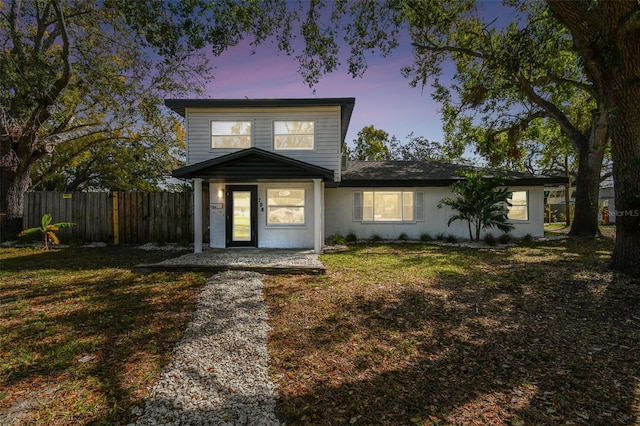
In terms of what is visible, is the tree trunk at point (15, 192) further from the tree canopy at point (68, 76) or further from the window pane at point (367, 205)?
the window pane at point (367, 205)

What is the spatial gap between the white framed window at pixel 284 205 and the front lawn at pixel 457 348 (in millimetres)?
4330

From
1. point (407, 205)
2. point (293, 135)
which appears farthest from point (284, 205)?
point (407, 205)

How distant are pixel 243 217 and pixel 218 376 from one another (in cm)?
807

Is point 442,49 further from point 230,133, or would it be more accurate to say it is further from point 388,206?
point 230,133

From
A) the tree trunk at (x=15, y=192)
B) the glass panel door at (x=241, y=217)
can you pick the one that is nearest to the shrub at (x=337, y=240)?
the glass panel door at (x=241, y=217)

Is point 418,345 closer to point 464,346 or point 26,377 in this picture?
point 464,346

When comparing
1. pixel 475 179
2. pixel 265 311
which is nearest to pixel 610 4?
pixel 475 179

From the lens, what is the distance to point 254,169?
938 centimetres

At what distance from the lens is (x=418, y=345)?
377cm

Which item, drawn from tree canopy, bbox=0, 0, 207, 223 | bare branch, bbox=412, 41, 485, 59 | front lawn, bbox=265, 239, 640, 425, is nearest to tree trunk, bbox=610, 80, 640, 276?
front lawn, bbox=265, 239, 640, 425

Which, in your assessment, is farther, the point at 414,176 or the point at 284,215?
the point at 414,176

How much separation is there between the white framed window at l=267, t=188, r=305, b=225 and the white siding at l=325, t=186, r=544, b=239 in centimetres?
322

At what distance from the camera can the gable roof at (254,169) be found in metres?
9.30

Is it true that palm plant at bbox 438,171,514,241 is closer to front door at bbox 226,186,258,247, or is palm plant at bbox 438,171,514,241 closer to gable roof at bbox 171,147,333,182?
gable roof at bbox 171,147,333,182
